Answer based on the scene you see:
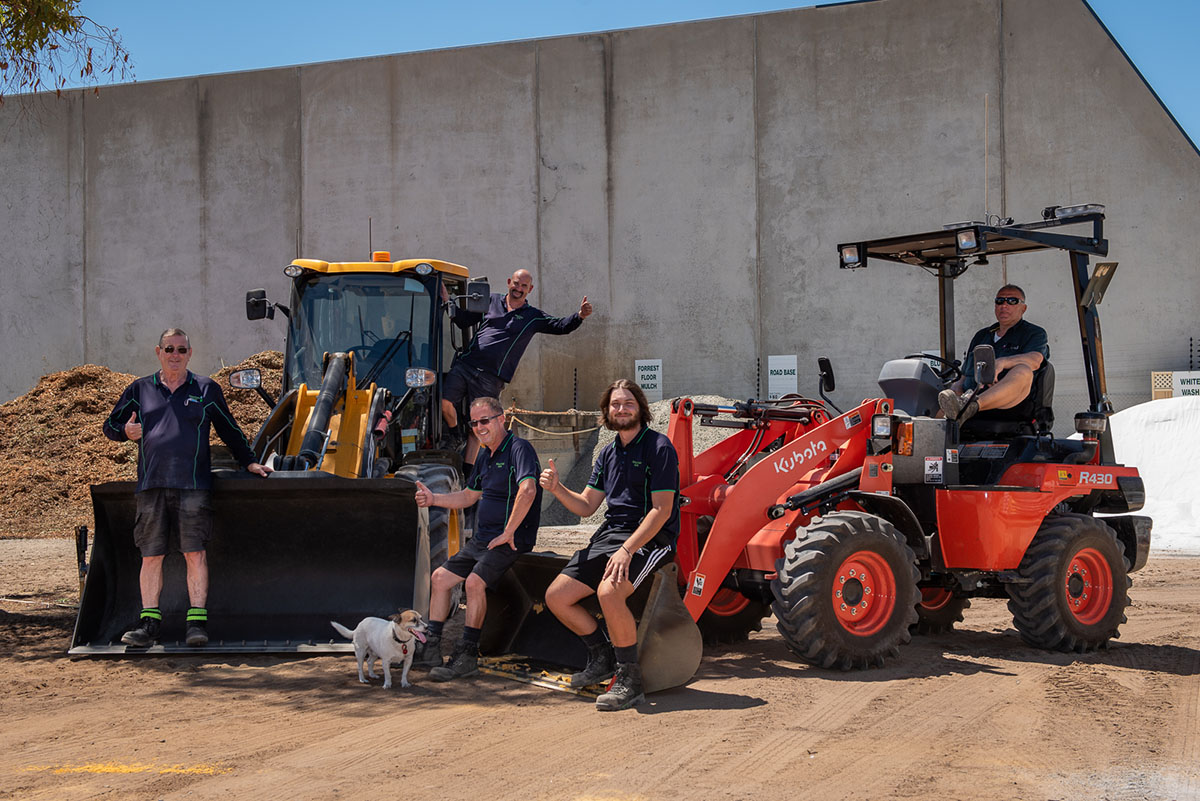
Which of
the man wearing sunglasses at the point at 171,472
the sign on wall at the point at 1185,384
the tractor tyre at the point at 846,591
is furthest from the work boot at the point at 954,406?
the sign on wall at the point at 1185,384

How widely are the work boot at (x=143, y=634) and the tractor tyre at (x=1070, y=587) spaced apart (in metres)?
5.21

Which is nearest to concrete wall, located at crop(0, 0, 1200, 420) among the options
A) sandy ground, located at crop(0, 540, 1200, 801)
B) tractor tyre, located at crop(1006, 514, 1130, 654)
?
tractor tyre, located at crop(1006, 514, 1130, 654)

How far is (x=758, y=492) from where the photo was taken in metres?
6.45

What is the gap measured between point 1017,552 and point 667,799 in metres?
3.85

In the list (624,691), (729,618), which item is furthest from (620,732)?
(729,618)

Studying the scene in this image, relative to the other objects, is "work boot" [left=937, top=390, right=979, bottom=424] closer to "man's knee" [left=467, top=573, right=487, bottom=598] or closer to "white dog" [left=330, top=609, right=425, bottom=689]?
"man's knee" [left=467, top=573, right=487, bottom=598]

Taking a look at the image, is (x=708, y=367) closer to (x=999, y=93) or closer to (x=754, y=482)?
(x=999, y=93)

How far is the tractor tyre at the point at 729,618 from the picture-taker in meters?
7.25

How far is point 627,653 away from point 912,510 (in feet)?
8.02

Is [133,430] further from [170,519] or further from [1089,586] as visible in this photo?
[1089,586]

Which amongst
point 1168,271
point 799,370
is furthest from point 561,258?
point 1168,271

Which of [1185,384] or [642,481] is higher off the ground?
Result: [1185,384]

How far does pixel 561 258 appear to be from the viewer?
861 inches

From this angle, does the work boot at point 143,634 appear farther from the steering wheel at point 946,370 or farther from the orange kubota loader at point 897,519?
the steering wheel at point 946,370
